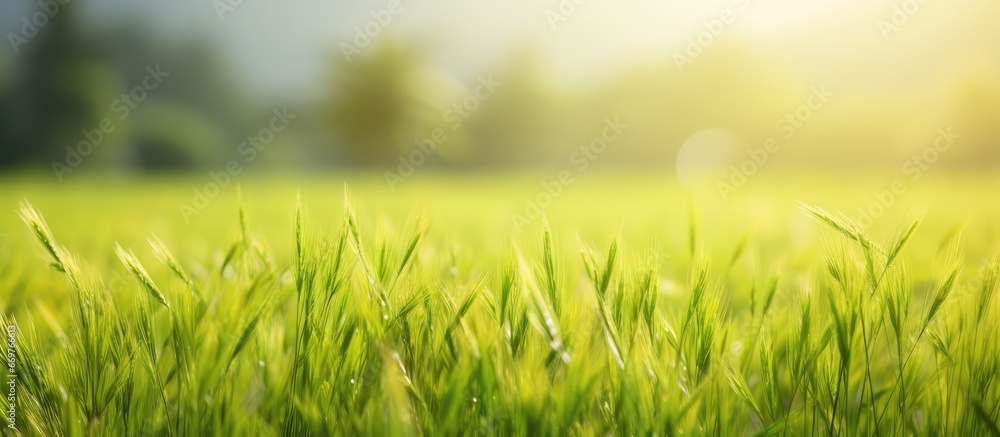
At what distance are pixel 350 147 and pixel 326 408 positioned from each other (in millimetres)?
22051

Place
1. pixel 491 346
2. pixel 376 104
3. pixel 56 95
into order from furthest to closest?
1. pixel 376 104
2. pixel 56 95
3. pixel 491 346

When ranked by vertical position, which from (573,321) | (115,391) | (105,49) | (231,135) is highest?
(573,321)

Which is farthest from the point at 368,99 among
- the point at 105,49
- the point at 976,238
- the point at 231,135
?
the point at 976,238

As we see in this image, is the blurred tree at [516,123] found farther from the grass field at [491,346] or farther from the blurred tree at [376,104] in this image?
the grass field at [491,346]

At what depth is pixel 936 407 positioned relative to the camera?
60 centimetres

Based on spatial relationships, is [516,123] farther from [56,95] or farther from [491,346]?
[491,346]

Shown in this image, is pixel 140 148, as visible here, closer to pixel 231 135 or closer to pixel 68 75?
pixel 231 135

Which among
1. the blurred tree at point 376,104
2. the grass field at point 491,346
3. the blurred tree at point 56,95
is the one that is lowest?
the blurred tree at point 56,95

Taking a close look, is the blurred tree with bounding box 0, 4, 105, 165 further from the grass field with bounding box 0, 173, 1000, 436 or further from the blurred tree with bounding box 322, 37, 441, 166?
the grass field with bounding box 0, 173, 1000, 436

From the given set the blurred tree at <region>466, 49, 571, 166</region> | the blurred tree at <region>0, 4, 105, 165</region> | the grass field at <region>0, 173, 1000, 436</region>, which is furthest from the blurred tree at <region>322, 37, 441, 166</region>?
the grass field at <region>0, 173, 1000, 436</region>

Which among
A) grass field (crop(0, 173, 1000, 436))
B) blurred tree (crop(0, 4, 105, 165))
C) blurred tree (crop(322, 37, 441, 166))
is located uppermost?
grass field (crop(0, 173, 1000, 436))

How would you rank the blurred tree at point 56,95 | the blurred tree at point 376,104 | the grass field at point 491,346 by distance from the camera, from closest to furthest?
1. the grass field at point 491,346
2. the blurred tree at point 56,95
3. the blurred tree at point 376,104

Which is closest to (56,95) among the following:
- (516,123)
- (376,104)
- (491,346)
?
(376,104)

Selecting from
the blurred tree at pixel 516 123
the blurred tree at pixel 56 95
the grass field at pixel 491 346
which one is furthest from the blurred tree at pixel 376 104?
the grass field at pixel 491 346
